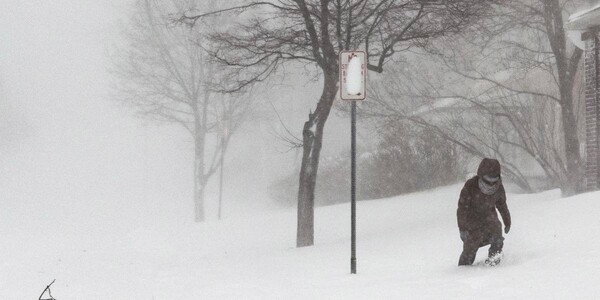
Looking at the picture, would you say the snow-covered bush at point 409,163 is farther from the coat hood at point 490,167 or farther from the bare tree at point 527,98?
the coat hood at point 490,167

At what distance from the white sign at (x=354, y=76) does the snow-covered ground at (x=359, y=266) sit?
2211mm

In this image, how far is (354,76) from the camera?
23.9 ft

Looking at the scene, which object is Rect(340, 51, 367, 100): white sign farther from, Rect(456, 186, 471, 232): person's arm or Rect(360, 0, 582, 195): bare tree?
Rect(360, 0, 582, 195): bare tree

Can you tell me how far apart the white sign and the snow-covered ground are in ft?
7.26

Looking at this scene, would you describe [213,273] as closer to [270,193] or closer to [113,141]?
[270,193]

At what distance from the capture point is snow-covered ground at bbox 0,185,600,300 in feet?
18.9

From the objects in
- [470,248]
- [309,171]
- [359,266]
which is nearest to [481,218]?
[470,248]

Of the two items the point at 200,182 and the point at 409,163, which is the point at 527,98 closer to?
the point at 409,163

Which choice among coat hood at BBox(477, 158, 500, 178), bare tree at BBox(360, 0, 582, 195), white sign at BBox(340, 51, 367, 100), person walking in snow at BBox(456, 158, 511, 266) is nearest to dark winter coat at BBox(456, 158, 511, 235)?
person walking in snow at BBox(456, 158, 511, 266)

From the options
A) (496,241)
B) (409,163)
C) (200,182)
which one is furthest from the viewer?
(200,182)

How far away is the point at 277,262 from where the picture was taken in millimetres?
9469

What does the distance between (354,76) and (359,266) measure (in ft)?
8.78

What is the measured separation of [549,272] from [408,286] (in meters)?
1.36

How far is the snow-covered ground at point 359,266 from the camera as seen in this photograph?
577cm
